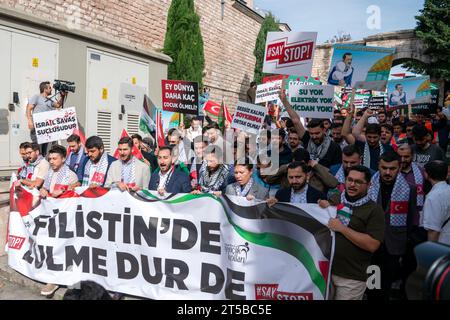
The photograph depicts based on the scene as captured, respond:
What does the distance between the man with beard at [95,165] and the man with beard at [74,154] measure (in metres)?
0.38

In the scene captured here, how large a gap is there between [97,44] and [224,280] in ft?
28.8

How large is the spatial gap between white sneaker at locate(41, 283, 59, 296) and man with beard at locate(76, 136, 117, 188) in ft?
4.22

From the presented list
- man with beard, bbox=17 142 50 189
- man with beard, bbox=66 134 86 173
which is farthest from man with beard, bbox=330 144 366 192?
man with beard, bbox=17 142 50 189

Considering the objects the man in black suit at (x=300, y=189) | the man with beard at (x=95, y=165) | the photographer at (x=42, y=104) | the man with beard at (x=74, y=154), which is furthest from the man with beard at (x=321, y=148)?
the photographer at (x=42, y=104)

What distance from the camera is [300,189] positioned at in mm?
4047

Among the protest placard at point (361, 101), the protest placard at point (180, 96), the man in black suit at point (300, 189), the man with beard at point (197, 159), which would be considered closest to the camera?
the man in black suit at point (300, 189)

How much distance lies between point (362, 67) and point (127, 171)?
4326 mm

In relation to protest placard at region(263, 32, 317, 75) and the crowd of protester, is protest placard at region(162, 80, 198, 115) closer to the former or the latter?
the crowd of protester

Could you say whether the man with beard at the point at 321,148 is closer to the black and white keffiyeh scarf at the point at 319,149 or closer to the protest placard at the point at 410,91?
the black and white keffiyeh scarf at the point at 319,149

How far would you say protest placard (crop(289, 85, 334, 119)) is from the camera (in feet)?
21.5

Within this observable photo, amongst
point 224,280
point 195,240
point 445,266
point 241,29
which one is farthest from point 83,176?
point 241,29

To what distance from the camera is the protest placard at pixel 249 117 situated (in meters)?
6.93

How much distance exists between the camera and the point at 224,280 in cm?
407
